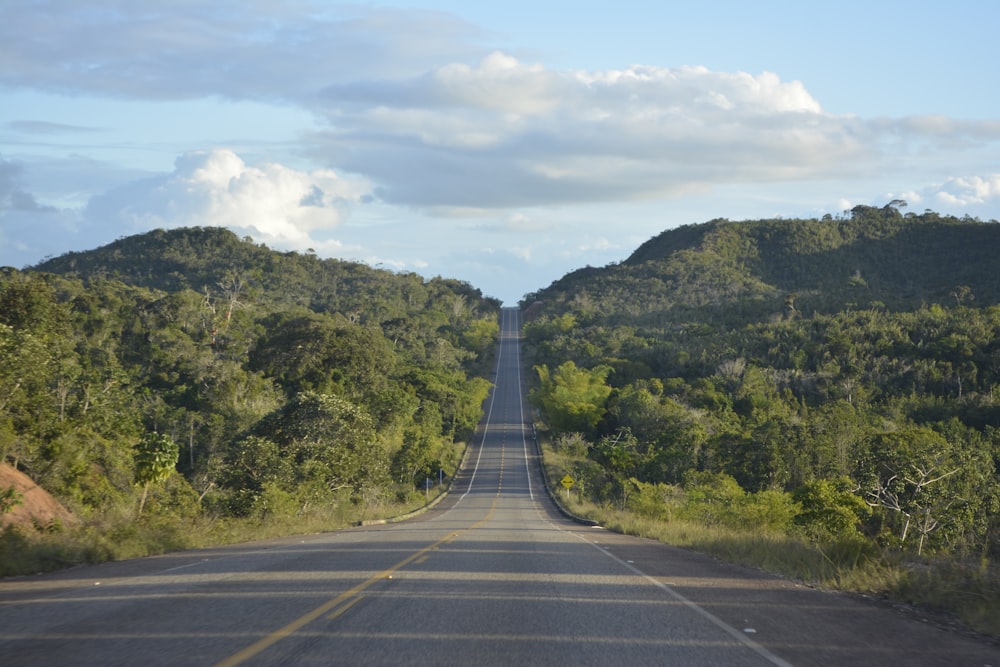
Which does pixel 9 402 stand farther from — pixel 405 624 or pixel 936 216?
pixel 936 216

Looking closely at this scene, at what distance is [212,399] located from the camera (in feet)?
190

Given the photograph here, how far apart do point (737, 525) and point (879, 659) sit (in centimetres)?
1706

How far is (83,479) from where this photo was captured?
19.3 meters

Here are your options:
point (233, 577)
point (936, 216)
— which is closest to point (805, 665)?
point (233, 577)

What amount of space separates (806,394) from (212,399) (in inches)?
2228

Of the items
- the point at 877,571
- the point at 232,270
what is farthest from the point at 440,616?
the point at 232,270

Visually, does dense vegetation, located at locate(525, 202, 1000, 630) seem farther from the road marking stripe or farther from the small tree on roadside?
the small tree on roadside

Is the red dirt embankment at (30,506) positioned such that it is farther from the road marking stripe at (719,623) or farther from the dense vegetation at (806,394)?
the dense vegetation at (806,394)

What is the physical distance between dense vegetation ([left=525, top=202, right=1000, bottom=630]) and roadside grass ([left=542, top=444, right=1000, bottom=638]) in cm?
11

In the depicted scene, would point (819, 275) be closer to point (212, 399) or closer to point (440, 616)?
point (212, 399)

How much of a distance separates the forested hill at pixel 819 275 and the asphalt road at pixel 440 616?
123591 mm

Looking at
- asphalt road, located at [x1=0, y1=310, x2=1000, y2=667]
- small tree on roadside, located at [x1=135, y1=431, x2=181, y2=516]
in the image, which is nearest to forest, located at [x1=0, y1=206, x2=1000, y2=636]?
small tree on roadside, located at [x1=135, y1=431, x2=181, y2=516]

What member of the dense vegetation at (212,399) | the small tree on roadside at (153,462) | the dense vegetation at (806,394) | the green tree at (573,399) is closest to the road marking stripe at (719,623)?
the dense vegetation at (806,394)

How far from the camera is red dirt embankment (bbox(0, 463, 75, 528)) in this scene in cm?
1496
